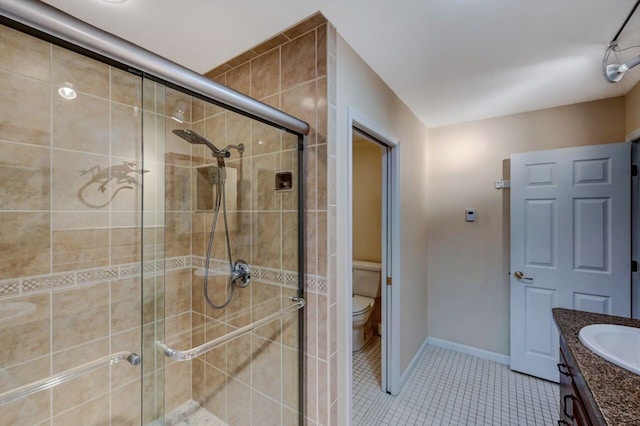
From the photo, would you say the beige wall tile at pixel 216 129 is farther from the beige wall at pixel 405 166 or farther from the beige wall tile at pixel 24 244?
the beige wall tile at pixel 24 244

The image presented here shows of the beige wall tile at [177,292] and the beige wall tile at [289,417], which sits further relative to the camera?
the beige wall tile at [289,417]

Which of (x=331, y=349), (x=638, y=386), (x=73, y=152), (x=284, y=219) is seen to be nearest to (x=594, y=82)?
(x=638, y=386)

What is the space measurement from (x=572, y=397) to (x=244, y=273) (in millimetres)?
1578

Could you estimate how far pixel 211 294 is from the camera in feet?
4.73

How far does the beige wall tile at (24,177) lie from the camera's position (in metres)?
1.19

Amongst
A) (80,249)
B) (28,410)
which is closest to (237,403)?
(28,410)

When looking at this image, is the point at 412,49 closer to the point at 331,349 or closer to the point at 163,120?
the point at 163,120

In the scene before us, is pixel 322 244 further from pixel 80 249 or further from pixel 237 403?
pixel 80 249

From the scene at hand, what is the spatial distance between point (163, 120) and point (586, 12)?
2.01 m

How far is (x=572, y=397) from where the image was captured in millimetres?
1132

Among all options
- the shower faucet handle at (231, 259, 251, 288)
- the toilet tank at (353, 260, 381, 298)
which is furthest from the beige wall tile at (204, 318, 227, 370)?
the toilet tank at (353, 260, 381, 298)

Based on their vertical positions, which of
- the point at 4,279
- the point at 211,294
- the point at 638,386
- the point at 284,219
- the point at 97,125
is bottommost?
the point at 638,386

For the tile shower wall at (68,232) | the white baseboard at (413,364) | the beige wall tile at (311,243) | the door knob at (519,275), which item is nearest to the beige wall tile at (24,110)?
the tile shower wall at (68,232)

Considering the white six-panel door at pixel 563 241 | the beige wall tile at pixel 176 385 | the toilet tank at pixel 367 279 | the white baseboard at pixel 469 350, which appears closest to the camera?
the beige wall tile at pixel 176 385
